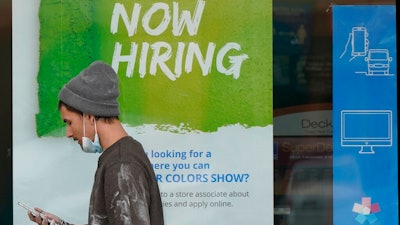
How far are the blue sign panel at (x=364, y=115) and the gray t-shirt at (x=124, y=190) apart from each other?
1.58 metres

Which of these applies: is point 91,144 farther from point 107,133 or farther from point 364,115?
point 364,115

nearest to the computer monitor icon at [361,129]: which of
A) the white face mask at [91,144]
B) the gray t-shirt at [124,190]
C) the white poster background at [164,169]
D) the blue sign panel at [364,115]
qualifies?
the blue sign panel at [364,115]

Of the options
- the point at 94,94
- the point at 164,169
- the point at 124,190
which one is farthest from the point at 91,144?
the point at 164,169

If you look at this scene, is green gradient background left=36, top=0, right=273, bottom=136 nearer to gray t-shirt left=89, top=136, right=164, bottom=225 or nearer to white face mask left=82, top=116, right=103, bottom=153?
white face mask left=82, top=116, right=103, bottom=153

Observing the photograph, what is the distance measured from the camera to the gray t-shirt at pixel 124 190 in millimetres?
A: 4398

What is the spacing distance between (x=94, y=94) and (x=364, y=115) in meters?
1.94

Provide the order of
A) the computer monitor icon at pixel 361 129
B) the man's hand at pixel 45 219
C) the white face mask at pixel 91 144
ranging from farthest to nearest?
1. the computer monitor icon at pixel 361 129
2. the man's hand at pixel 45 219
3. the white face mask at pixel 91 144

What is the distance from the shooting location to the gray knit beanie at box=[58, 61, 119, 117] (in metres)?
4.70

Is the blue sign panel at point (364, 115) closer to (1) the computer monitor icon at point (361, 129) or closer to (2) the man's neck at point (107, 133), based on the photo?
(1) the computer monitor icon at point (361, 129)

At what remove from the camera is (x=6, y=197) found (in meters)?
5.59

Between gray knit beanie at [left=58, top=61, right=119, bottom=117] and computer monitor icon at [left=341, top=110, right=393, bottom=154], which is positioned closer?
gray knit beanie at [left=58, top=61, right=119, bottom=117]

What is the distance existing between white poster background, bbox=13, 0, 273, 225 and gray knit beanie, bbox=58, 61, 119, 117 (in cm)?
75

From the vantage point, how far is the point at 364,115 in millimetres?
5668

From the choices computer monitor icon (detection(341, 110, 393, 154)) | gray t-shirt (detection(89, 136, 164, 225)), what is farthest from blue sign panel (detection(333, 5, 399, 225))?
gray t-shirt (detection(89, 136, 164, 225))
